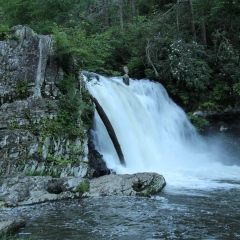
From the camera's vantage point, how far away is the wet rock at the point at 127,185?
9.20 m

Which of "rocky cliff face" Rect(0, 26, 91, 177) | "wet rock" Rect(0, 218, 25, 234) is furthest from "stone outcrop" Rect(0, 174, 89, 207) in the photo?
"wet rock" Rect(0, 218, 25, 234)

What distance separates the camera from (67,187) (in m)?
9.08

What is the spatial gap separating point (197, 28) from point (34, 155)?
16.3 meters

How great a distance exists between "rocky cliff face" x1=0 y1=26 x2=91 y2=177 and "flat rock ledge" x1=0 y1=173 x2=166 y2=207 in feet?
2.85

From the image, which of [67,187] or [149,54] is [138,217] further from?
[149,54]

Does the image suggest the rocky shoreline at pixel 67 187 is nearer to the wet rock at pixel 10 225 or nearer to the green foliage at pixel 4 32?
the wet rock at pixel 10 225

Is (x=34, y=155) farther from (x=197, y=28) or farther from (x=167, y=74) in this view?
(x=197, y=28)

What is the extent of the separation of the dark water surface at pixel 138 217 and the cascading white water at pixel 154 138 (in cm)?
234

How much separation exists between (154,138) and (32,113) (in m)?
6.63

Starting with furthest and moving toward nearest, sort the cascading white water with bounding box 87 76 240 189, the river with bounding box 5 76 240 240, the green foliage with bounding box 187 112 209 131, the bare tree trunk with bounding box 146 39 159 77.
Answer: the bare tree trunk with bounding box 146 39 159 77
the green foliage with bounding box 187 112 209 131
the cascading white water with bounding box 87 76 240 189
the river with bounding box 5 76 240 240

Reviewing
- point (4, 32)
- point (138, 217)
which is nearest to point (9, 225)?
point (138, 217)

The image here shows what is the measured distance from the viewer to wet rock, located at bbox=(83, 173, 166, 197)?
920 centimetres

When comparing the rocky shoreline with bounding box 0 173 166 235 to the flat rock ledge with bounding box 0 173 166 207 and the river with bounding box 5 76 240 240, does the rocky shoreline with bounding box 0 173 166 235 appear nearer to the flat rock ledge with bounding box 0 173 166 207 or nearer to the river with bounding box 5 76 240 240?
the flat rock ledge with bounding box 0 173 166 207

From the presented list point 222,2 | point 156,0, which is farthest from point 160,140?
point 156,0
